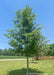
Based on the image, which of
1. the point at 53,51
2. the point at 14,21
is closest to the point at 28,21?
the point at 14,21

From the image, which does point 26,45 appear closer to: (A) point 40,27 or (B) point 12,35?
(B) point 12,35

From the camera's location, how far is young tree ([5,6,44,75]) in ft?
17.1

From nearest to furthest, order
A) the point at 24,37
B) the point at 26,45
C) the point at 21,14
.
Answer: the point at 26,45, the point at 24,37, the point at 21,14

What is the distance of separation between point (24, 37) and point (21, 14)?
5.52 ft

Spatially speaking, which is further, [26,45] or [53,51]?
[53,51]

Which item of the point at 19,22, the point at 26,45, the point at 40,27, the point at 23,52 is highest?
the point at 19,22

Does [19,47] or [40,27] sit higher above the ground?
[40,27]

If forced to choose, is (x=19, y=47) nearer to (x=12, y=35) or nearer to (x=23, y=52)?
(x=23, y=52)

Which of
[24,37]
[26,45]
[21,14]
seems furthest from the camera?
[21,14]

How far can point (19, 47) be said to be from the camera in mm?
5320

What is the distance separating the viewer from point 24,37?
18.1 feet

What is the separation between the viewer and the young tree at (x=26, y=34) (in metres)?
5.20

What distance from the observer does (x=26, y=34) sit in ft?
16.6

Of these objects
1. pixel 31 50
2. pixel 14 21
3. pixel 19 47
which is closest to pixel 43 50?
pixel 31 50
